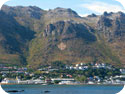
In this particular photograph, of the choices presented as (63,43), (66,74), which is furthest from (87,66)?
(63,43)

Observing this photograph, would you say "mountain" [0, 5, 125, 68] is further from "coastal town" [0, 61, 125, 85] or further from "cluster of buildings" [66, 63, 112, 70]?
"coastal town" [0, 61, 125, 85]

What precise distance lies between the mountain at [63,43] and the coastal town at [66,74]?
753cm

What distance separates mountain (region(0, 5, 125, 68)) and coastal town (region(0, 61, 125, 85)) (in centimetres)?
753

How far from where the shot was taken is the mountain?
163m

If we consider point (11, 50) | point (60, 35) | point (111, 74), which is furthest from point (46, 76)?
point (60, 35)

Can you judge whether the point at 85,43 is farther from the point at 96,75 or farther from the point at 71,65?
the point at 96,75

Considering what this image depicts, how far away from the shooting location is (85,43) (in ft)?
573

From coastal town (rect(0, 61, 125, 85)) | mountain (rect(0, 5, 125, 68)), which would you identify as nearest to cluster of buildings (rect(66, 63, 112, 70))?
coastal town (rect(0, 61, 125, 85))

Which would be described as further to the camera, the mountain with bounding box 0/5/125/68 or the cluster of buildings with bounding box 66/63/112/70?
the mountain with bounding box 0/5/125/68

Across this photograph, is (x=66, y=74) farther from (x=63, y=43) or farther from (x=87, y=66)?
(x=63, y=43)

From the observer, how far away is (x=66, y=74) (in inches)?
5487

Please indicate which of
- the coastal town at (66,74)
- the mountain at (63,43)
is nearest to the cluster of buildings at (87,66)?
the coastal town at (66,74)

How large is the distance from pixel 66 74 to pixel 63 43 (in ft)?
123

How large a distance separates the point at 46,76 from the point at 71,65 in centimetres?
2431
